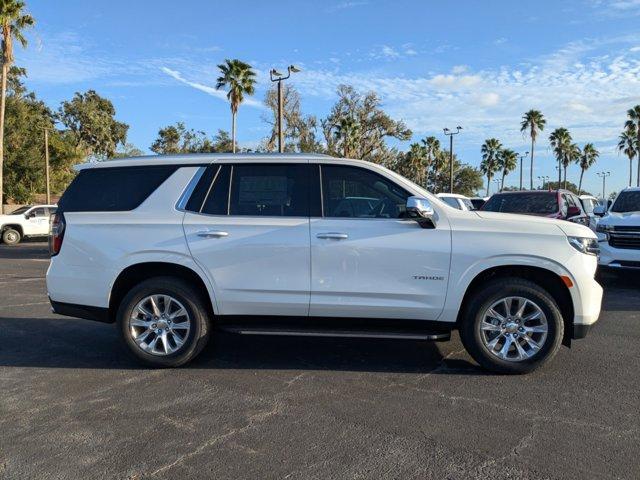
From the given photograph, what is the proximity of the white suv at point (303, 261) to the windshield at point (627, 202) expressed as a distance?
6.70m

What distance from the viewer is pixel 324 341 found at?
6215 millimetres

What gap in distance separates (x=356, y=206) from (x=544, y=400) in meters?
2.25

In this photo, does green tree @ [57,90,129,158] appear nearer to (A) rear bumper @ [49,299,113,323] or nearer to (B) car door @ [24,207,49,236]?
(B) car door @ [24,207,49,236]

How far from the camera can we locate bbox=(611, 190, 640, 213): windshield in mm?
10711

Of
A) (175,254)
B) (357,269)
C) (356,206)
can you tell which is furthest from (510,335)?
(175,254)

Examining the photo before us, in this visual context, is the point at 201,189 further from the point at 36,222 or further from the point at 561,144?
the point at 561,144

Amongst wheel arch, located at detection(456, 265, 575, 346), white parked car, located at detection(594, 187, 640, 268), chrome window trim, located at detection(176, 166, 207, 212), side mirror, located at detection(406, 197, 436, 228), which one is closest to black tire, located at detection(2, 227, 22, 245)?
chrome window trim, located at detection(176, 166, 207, 212)

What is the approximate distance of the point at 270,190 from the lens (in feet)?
16.8

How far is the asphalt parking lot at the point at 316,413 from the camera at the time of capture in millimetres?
3367

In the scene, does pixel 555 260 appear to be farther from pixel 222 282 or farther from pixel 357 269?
pixel 222 282

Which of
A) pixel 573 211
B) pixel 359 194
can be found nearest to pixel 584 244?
pixel 359 194

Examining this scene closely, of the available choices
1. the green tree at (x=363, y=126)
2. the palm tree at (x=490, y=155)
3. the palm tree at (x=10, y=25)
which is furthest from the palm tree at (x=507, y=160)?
the palm tree at (x=10, y=25)

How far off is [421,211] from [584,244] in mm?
1549

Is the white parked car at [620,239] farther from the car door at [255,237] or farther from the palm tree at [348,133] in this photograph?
the palm tree at [348,133]
